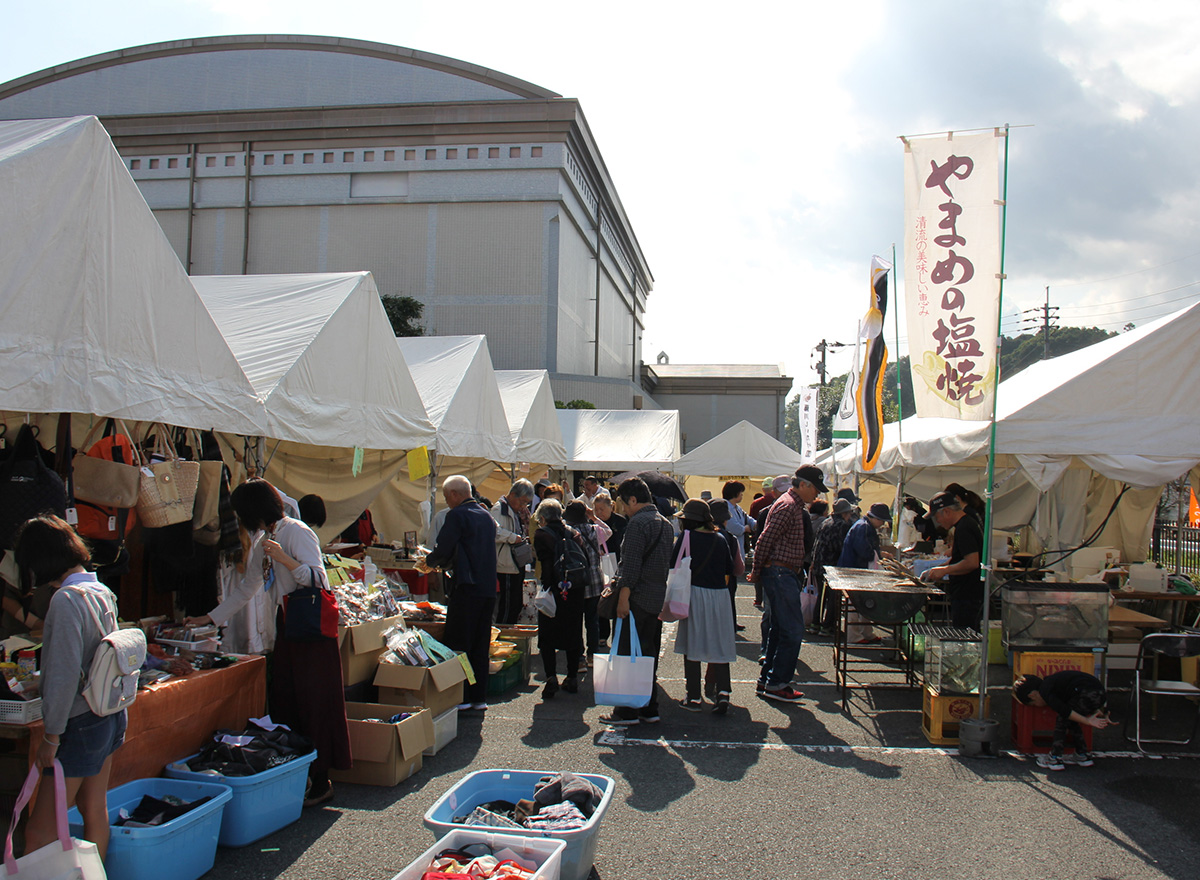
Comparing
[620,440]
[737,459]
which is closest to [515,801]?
[620,440]

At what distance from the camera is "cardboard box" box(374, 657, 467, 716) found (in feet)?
17.0

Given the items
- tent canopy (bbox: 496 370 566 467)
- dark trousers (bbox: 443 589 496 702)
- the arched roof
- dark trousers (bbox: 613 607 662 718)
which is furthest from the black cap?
the arched roof

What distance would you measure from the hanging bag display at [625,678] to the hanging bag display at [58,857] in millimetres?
3211

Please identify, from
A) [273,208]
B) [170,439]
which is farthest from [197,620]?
[273,208]

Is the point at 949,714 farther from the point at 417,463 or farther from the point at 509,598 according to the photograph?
the point at 417,463

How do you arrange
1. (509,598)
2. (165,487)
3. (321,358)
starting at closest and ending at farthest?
(165,487) → (321,358) → (509,598)

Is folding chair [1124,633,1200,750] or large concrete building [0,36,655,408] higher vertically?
large concrete building [0,36,655,408]

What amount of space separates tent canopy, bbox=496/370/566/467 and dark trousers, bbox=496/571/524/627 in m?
4.32

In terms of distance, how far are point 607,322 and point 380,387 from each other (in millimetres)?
33469

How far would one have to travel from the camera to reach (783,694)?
21.3 ft

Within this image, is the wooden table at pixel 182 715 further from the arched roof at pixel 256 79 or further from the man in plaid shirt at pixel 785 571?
the arched roof at pixel 256 79

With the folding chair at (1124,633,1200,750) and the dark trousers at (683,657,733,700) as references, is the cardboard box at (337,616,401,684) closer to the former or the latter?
the dark trousers at (683,657,733,700)

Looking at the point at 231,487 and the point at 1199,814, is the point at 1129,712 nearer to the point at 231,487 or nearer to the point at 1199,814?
the point at 1199,814

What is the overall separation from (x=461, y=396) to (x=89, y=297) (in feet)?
18.8
